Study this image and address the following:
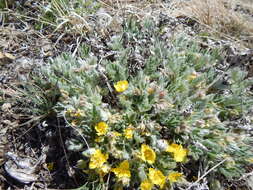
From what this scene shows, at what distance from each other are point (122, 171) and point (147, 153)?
24 cm

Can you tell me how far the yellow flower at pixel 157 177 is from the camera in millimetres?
2006

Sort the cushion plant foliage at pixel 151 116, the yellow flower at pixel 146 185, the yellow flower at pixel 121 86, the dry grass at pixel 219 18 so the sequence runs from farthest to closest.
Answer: the dry grass at pixel 219 18 < the yellow flower at pixel 121 86 < the cushion plant foliage at pixel 151 116 < the yellow flower at pixel 146 185

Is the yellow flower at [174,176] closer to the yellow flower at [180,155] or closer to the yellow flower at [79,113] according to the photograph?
the yellow flower at [180,155]

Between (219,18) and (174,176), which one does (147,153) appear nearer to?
(174,176)

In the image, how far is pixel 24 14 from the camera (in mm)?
3299

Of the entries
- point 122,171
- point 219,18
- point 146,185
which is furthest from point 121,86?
point 219,18

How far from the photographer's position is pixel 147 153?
2.09 metres

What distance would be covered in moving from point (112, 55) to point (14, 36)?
1245mm

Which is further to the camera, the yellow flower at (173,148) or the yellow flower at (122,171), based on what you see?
the yellow flower at (173,148)

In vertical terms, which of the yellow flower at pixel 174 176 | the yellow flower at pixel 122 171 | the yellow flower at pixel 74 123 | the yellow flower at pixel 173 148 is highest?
the yellow flower at pixel 74 123

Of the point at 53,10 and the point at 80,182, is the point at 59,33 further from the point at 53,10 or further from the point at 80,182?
the point at 80,182

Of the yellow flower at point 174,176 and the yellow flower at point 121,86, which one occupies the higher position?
the yellow flower at point 121,86

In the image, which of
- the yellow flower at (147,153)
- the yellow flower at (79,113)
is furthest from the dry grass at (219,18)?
the yellow flower at (79,113)

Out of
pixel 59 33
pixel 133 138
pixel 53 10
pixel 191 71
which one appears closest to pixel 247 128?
pixel 191 71
